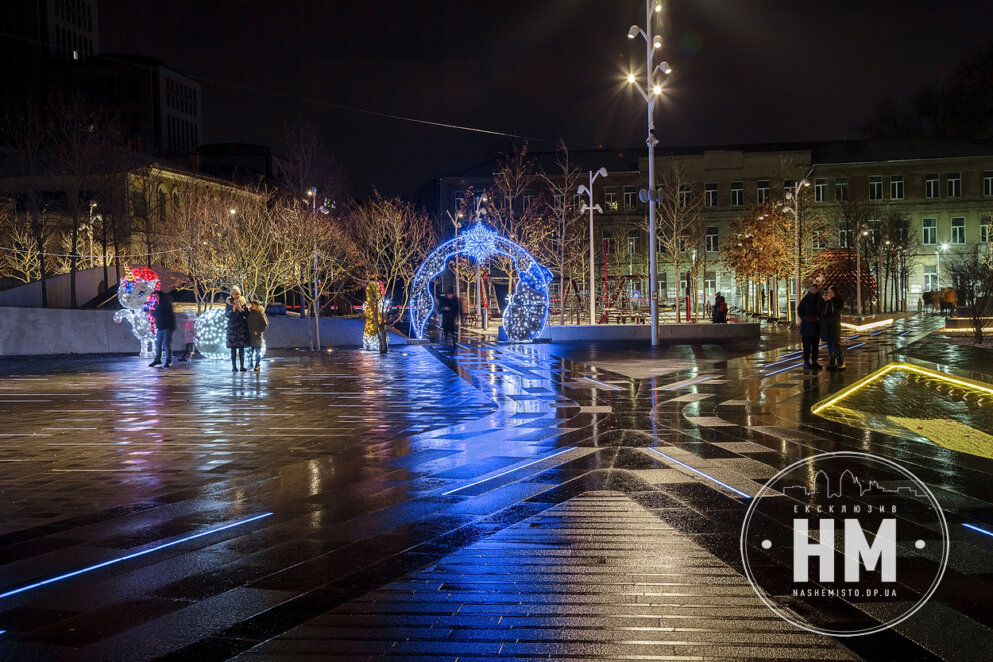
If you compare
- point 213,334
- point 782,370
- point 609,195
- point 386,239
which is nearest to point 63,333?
point 213,334

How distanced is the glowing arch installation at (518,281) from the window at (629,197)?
4681 centimetres

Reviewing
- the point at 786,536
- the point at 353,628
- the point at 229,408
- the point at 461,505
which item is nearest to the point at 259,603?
the point at 353,628

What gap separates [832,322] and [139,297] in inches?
730

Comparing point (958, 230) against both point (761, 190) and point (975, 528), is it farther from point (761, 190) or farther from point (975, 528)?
point (975, 528)

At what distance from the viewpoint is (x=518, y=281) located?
104ft

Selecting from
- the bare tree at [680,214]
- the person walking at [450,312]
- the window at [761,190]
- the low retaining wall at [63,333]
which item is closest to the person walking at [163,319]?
the low retaining wall at [63,333]

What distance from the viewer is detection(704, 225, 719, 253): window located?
7550 centimetres

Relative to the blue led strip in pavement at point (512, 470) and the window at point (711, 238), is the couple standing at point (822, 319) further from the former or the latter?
the window at point (711, 238)

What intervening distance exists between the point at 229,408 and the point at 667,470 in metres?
7.91

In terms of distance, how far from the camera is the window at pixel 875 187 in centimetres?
7338

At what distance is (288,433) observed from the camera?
11.1 metres

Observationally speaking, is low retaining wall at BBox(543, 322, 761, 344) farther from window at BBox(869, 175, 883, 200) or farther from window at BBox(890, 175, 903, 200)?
window at BBox(890, 175, 903, 200)

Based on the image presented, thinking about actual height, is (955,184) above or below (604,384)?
above

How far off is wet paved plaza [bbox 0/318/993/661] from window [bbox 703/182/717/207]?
63.3 meters
